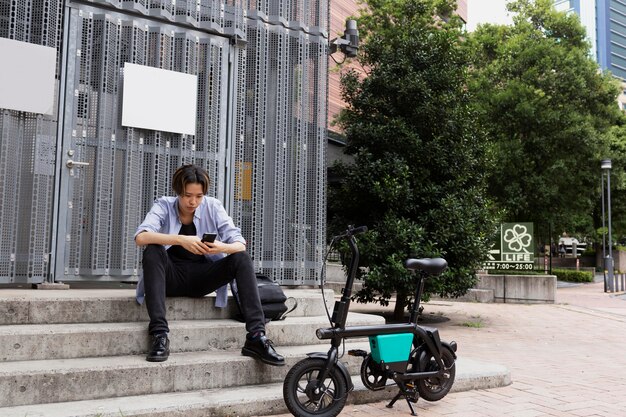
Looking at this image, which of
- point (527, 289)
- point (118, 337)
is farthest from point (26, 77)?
point (527, 289)

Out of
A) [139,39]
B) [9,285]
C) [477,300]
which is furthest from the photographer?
[477,300]

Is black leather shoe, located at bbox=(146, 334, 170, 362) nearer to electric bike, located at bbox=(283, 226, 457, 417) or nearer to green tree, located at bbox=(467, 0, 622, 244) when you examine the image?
electric bike, located at bbox=(283, 226, 457, 417)

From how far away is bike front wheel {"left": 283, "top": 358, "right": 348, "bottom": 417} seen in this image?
3.80m

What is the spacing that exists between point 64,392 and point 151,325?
71 cm

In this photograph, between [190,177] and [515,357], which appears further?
[515,357]

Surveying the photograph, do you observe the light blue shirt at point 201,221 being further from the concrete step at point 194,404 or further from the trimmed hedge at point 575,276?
the trimmed hedge at point 575,276

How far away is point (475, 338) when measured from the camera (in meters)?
8.91

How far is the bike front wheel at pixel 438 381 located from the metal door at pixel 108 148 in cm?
324

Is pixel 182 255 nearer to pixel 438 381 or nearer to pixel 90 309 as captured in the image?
pixel 90 309

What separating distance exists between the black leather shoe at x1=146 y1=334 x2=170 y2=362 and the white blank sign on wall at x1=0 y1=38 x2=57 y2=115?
2.81 m

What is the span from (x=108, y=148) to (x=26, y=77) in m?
1.00

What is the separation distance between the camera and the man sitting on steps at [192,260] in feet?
13.5

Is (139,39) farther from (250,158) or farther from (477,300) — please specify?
(477,300)

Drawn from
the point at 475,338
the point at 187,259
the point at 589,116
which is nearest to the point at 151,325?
the point at 187,259
